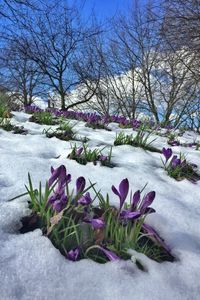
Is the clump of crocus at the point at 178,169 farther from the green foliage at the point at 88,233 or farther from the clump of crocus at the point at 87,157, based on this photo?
the green foliage at the point at 88,233

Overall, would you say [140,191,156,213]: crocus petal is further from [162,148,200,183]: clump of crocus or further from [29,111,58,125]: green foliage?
[29,111,58,125]: green foliage

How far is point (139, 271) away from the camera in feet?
3.91

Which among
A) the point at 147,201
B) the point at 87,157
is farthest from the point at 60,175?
the point at 87,157

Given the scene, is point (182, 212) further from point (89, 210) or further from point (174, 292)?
point (174, 292)

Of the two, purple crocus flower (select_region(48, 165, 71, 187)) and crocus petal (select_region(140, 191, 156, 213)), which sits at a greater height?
purple crocus flower (select_region(48, 165, 71, 187))

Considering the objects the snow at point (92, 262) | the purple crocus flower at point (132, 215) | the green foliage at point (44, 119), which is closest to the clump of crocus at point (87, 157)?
the snow at point (92, 262)

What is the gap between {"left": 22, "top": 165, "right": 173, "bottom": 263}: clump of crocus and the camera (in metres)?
1.26

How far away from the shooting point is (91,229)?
1.33 metres

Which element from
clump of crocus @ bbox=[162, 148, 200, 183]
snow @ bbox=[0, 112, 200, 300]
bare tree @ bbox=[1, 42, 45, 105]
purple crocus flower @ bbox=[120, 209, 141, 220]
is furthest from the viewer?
bare tree @ bbox=[1, 42, 45, 105]

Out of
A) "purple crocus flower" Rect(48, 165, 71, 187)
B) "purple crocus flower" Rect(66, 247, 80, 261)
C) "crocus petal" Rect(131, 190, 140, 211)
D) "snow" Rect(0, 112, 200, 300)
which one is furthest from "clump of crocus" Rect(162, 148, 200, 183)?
"purple crocus flower" Rect(66, 247, 80, 261)

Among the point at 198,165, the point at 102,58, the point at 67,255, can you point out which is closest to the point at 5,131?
the point at 198,165

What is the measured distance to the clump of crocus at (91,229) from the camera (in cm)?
126

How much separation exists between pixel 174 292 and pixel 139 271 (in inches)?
5.3

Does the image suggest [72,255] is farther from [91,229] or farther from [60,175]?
[60,175]
